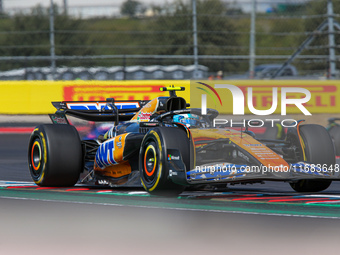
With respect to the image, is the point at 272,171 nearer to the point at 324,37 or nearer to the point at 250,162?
the point at 250,162

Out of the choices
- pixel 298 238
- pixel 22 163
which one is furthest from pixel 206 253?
pixel 22 163

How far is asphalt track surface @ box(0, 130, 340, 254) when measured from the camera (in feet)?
15.8

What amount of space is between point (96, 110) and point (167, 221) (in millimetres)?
3844

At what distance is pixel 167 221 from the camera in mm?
5812

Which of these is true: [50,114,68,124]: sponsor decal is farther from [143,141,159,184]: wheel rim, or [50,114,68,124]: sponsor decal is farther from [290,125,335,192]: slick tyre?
[290,125,335,192]: slick tyre

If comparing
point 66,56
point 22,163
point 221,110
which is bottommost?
point 22,163

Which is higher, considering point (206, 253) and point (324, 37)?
point (324, 37)

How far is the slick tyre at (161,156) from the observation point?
6.75m

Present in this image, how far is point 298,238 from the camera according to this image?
5.05 meters

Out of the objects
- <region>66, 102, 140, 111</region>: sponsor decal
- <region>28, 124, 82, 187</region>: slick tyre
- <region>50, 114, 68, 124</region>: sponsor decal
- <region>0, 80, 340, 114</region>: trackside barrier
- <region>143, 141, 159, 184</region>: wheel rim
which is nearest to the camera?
<region>143, 141, 159, 184</region>: wheel rim

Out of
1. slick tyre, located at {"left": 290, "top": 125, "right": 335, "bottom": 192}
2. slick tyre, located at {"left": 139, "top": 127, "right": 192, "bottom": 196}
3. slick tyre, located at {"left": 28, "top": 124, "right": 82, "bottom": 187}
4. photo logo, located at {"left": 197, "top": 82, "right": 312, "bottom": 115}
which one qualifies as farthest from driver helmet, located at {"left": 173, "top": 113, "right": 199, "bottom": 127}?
Result: slick tyre, located at {"left": 28, "top": 124, "right": 82, "bottom": 187}

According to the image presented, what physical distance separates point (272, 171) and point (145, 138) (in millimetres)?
1365

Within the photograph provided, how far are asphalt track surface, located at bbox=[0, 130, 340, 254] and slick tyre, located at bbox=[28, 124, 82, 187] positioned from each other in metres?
0.19

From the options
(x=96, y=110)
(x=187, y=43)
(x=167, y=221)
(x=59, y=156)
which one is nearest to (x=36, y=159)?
(x=59, y=156)
